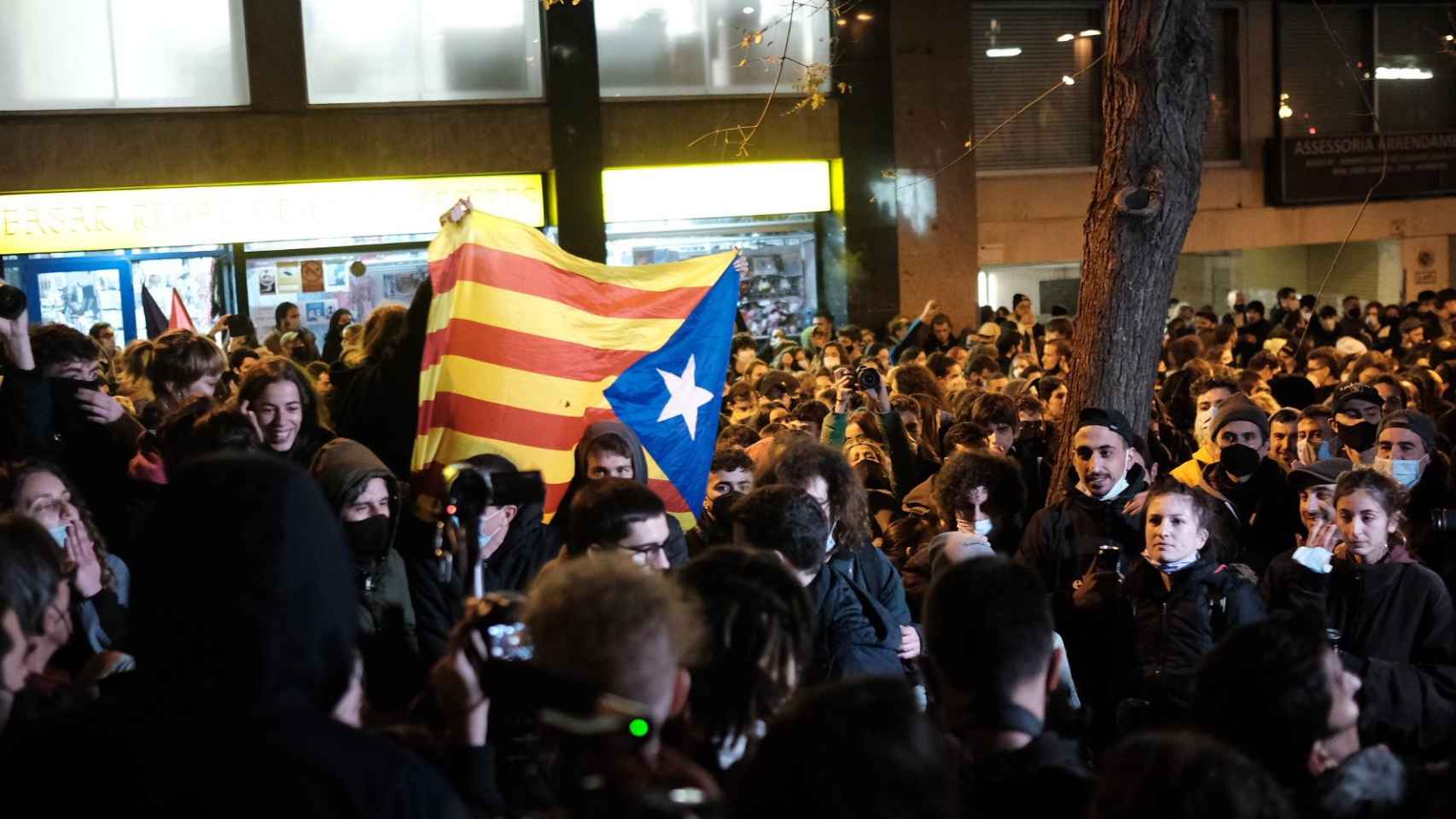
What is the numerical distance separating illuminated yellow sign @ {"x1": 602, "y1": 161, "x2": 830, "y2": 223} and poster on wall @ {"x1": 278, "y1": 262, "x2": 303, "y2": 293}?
4.09 m

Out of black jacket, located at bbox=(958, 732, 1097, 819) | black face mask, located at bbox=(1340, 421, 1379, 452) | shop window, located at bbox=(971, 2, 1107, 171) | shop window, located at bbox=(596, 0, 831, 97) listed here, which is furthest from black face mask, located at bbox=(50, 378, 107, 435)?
shop window, located at bbox=(971, 2, 1107, 171)

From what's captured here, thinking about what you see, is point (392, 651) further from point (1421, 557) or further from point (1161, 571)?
point (1421, 557)

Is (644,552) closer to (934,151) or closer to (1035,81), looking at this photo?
(934,151)

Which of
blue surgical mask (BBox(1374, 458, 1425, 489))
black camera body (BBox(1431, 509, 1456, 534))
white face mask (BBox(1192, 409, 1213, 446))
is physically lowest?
black camera body (BBox(1431, 509, 1456, 534))

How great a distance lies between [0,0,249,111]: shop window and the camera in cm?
1708

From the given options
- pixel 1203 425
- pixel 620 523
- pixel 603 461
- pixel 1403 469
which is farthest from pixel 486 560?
pixel 1203 425

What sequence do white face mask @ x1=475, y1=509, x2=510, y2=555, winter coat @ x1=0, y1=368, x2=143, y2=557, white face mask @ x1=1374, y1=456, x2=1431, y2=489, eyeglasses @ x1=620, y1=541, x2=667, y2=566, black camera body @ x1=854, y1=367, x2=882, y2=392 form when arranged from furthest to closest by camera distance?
black camera body @ x1=854, y1=367, x2=882, y2=392, white face mask @ x1=1374, y1=456, x2=1431, y2=489, winter coat @ x1=0, y1=368, x2=143, y2=557, white face mask @ x1=475, y1=509, x2=510, y2=555, eyeglasses @ x1=620, y1=541, x2=667, y2=566

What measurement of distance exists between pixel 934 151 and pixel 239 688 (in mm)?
20272

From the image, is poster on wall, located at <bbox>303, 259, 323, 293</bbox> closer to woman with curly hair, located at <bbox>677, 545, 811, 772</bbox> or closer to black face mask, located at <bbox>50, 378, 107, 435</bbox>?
black face mask, located at <bbox>50, 378, 107, 435</bbox>

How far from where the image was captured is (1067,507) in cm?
650

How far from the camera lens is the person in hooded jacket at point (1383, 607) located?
16.3ft

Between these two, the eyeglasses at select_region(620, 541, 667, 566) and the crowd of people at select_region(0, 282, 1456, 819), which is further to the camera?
the eyeglasses at select_region(620, 541, 667, 566)

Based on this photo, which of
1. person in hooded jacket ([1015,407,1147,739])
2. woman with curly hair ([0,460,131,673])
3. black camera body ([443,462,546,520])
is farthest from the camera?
person in hooded jacket ([1015,407,1147,739])

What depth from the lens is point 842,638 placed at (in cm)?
497
